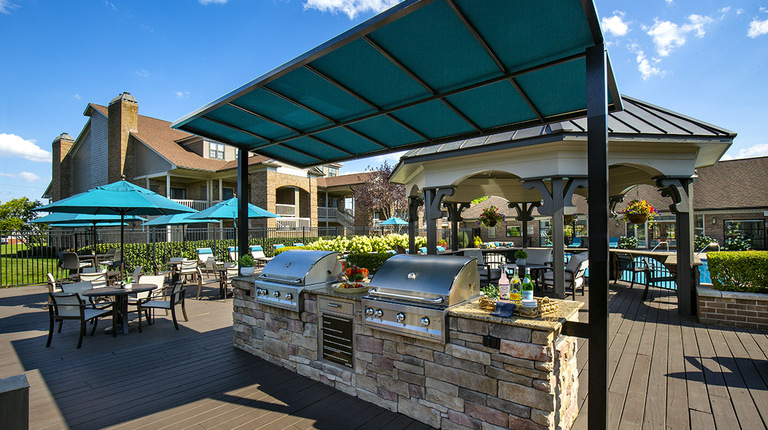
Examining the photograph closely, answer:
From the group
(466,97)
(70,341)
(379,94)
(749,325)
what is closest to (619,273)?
(749,325)

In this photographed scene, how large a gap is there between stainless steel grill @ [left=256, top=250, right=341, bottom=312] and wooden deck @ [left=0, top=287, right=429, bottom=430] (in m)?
0.89

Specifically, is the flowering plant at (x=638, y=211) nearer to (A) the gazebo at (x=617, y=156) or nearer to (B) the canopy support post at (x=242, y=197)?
(A) the gazebo at (x=617, y=156)

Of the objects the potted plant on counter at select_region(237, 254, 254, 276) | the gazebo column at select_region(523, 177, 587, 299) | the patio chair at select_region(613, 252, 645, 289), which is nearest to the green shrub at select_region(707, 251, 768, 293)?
the gazebo column at select_region(523, 177, 587, 299)

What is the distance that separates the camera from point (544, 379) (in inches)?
94.7

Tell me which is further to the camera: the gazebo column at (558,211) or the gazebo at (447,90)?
the gazebo column at (558,211)

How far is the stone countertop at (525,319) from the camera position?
2.44m

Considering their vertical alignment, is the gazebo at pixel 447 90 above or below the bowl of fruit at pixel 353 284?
above

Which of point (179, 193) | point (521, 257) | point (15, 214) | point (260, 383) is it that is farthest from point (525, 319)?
point (15, 214)

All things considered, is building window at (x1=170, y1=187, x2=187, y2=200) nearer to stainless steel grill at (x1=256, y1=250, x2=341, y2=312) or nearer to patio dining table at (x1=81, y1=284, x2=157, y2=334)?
patio dining table at (x1=81, y1=284, x2=157, y2=334)

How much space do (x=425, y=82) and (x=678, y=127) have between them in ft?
19.2

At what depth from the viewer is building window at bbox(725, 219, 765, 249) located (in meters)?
21.7

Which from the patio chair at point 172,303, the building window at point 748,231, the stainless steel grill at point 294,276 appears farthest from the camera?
the building window at point 748,231

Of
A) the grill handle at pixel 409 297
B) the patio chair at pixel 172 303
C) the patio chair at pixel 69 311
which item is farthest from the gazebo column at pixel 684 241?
the patio chair at pixel 69 311

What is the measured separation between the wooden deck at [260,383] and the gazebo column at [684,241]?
2.42 feet
